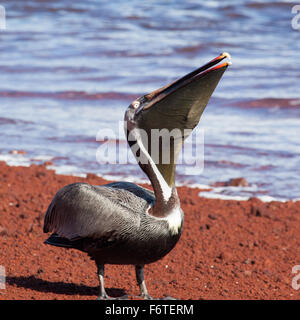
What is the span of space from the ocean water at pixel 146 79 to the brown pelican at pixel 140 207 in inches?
121

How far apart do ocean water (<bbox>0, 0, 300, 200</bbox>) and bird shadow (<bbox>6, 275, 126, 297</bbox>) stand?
2.76 metres

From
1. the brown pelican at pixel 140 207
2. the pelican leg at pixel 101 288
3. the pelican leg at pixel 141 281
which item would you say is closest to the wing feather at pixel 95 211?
the brown pelican at pixel 140 207

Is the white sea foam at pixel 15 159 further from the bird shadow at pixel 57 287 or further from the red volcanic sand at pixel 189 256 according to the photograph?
the bird shadow at pixel 57 287

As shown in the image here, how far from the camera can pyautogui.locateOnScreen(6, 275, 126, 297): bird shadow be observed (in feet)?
14.2

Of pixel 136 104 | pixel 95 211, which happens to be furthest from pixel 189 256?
pixel 136 104

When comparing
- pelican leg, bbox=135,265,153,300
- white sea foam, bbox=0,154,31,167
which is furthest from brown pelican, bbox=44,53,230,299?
white sea foam, bbox=0,154,31,167

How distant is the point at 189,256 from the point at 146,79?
8.25 metres

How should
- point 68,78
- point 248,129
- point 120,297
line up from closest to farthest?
point 120,297, point 248,129, point 68,78

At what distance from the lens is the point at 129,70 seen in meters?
14.0

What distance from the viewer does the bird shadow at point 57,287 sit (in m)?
4.33

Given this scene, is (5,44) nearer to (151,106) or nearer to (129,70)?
(129,70)

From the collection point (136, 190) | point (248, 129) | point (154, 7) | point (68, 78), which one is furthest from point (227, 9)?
point (136, 190)

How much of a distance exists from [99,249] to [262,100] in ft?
25.9

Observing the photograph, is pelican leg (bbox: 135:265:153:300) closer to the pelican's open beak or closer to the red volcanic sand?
the red volcanic sand
